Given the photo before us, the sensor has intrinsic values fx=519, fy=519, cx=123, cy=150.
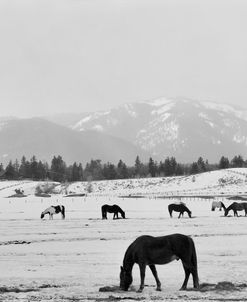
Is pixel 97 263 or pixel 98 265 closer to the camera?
pixel 98 265

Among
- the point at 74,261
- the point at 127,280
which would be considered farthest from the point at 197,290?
the point at 74,261

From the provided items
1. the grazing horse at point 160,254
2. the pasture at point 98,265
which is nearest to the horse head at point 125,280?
the grazing horse at point 160,254

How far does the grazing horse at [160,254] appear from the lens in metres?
13.7

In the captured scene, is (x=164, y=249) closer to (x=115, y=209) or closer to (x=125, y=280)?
(x=125, y=280)

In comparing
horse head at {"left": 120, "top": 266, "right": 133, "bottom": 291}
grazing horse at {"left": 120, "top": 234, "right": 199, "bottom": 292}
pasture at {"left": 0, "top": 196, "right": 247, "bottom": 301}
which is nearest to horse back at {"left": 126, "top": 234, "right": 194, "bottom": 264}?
grazing horse at {"left": 120, "top": 234, "right": 199, "bottom": 292}

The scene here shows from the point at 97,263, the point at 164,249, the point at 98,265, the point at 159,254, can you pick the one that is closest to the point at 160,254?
the point at 159,254

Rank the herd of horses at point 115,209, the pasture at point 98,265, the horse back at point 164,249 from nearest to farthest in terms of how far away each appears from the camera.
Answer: the pasture at point 98,265 → the horse back at point 164,249 → the herd of horses at point 115,209

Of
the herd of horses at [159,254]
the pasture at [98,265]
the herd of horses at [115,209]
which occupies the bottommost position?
the pasture at [98,265]

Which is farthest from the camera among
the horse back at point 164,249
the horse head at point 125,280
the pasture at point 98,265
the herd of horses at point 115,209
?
the herd of horses at point 115,209

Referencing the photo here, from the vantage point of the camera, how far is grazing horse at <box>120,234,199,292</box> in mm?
13695

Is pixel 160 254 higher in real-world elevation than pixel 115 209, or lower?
lower

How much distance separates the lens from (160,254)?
540 inches

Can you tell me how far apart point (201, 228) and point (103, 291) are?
21.6 m

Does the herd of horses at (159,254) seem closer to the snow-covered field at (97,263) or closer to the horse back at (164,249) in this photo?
the horse back at (164,249)
